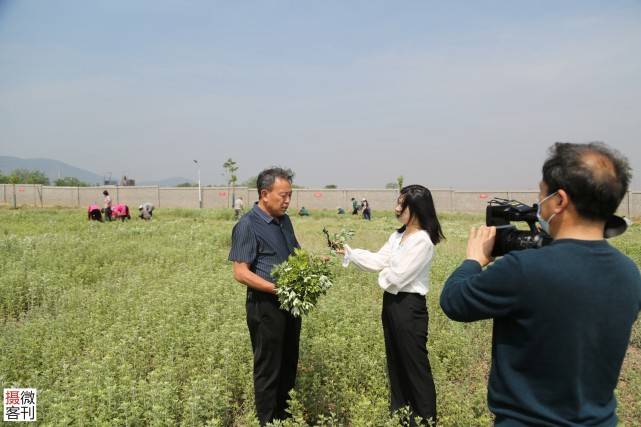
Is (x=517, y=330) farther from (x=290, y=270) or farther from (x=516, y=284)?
(x=290, y=270)

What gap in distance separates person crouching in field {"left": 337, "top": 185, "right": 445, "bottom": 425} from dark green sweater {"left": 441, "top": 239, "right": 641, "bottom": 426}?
161 cm

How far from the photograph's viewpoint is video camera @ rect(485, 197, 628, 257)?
1813 mm

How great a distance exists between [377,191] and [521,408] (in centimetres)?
3728

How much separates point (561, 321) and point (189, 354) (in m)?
4.05

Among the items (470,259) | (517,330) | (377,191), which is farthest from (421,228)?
(377,191)

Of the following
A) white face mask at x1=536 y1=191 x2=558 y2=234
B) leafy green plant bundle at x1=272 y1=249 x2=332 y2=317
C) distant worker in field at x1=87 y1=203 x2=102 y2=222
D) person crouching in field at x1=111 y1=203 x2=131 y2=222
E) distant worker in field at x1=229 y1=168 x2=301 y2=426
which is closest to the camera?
white face mask at x1=536 y1=191 x2=558 y2=234

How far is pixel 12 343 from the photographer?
16.1 feet

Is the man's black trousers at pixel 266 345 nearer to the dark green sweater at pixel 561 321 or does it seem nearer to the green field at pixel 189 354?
the green field at pixel 189 354

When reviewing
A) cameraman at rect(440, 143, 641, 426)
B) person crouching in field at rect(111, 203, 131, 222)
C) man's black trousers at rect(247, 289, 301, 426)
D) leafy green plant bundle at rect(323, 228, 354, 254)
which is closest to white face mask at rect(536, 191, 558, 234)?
cameraman at rect(440, 143, 641, 426)

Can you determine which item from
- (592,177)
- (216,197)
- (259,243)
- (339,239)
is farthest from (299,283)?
(216,197)

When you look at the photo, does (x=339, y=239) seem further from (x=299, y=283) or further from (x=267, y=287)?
(x=267, y=287)

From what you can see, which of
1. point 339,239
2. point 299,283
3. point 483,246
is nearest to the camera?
point 483,246

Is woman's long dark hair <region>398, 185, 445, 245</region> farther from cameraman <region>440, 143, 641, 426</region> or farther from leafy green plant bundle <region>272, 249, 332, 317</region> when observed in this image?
cameraman <region>440, 143, 641, 426</region>

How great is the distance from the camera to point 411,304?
3451mm
